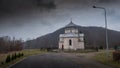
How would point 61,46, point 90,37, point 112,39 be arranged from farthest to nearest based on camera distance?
1. point 90,37
2. point 112,39
3. point 61,46

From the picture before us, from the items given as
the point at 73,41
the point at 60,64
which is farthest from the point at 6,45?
the point at 60,64

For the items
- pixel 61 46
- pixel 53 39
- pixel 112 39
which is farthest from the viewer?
pixel 53 39

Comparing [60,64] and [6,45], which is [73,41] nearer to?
[6,45]

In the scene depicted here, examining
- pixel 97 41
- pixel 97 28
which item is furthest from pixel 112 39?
pixel 97 28

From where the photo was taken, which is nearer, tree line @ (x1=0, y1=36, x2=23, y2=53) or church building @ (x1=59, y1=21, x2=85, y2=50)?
tree line @ (x1=0, y1=36, x2=23, y2=53)

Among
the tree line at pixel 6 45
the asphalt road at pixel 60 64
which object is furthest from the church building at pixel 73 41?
the asphalt road at pixel 60 64

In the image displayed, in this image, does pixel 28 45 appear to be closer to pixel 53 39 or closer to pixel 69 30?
pixel 53 39

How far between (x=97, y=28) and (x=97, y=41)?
15.3 meters

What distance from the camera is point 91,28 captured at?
17475 cm

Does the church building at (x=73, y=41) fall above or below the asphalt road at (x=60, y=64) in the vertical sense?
above

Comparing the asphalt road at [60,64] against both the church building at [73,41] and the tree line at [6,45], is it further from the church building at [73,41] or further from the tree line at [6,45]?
the church building at [73,41]

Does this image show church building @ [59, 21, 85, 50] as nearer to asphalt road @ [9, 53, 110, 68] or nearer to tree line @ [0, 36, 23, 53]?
tree line @ [0, 36, 23, 53]

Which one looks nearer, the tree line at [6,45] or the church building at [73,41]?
the tree line at [6,45]

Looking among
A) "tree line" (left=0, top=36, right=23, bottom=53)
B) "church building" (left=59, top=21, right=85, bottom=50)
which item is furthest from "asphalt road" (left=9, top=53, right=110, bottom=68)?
"church building" (left=59, top=21, right=85, bottom=50)
